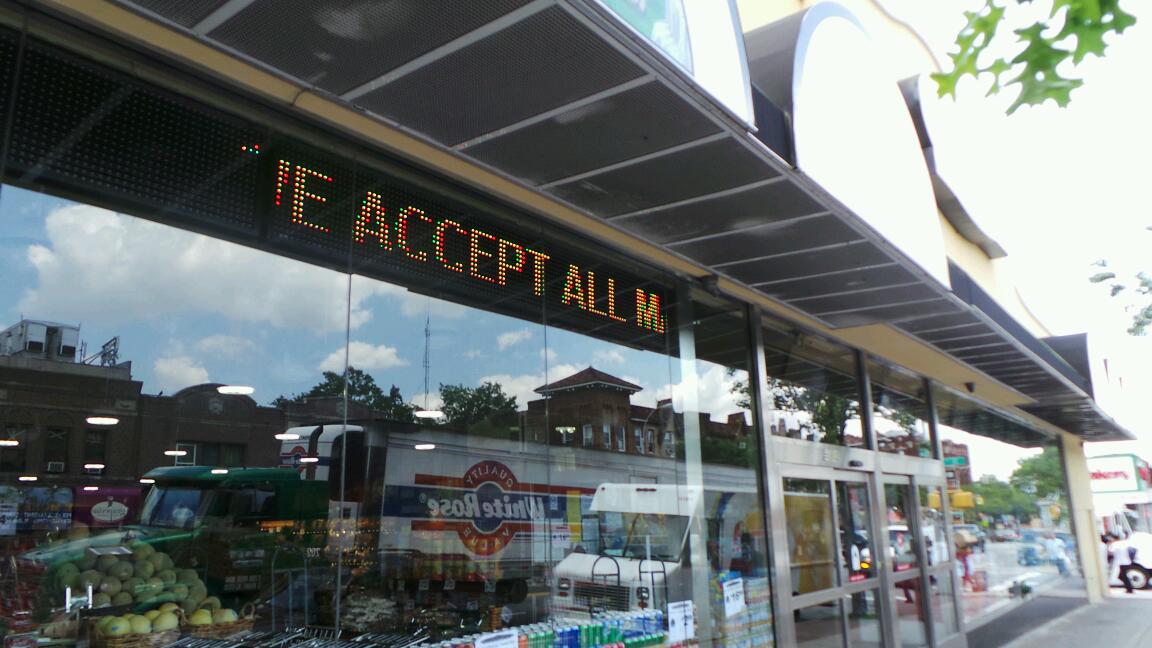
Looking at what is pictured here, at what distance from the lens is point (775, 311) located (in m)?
7.49

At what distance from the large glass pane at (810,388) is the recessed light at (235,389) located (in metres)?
4.85

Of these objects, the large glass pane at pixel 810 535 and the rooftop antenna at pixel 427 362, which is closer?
the rooftop antenna at pixel 427 362

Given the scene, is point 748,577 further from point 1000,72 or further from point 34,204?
point 34,204

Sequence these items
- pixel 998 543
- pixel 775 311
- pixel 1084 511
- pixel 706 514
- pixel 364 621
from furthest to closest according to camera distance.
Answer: pixel 1084 511
pixel 998 543
pixel 775 311
pixel 706 514
pixel 364 621

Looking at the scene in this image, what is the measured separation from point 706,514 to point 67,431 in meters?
4.54

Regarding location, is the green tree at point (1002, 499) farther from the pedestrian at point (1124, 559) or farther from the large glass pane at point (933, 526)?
the pedestrian at point (1124, 559)

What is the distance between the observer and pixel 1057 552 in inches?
701

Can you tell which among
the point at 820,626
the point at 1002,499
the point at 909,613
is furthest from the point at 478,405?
the point at 1002,499

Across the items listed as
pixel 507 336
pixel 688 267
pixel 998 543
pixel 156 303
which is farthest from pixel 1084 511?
pixel 156 303

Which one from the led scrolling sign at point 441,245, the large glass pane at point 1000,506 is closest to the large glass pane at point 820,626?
the led scrolling sign at point 441,245

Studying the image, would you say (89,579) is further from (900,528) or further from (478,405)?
(900,528)

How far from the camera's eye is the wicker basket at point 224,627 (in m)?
3.40

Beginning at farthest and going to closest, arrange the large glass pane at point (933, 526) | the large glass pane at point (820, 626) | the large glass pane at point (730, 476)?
the large glass pane at point (933, 526)
the large glass pane at point (820, 626)
the large glass pane at point (730, 476)

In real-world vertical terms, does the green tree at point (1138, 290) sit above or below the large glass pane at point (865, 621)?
above
